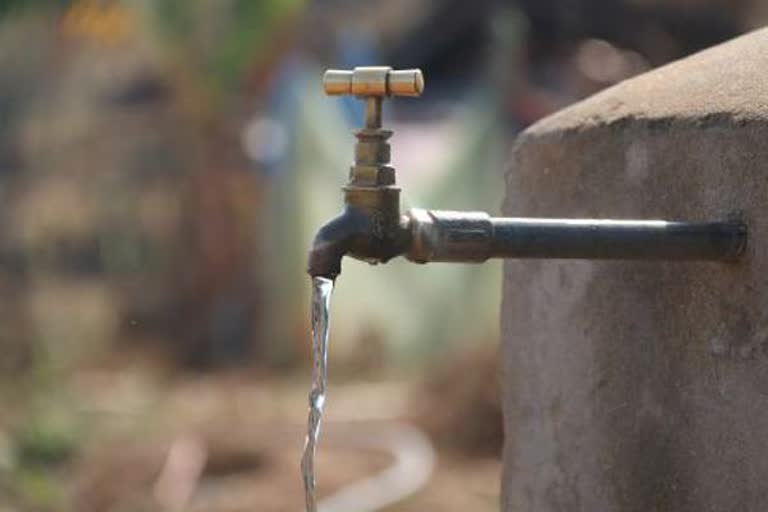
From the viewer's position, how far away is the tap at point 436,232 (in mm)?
1716

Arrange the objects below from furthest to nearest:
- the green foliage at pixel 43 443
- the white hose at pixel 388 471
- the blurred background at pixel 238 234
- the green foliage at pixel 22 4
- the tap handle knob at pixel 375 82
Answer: the blurred background at pixel 238 234 → the green foliage at pixel 43 443 → the white hose at pixel 388 471 → the green foliage at pixel 22 4 → the tap handle knob at pixel 375 82

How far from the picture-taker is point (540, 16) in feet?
40.3

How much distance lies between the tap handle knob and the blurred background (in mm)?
3408

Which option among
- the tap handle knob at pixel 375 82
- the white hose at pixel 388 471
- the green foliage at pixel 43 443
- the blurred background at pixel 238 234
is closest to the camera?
the tap handle knob at pixel 375 82

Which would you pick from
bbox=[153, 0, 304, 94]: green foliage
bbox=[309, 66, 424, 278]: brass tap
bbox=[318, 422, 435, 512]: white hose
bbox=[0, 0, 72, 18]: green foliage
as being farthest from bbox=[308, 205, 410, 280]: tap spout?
bbox=[153, 0, 304, 94]: green foliage

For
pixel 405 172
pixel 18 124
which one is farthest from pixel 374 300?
pixel 18 124

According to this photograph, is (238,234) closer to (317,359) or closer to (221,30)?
(221,30)

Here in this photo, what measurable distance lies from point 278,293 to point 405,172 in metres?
1.02

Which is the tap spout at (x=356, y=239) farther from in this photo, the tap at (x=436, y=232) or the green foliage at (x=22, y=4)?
the green foliage at (x=22, y=4)

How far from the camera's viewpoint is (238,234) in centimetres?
985

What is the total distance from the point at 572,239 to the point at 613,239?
4 cm

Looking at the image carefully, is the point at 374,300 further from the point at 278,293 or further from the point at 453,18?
the point at 453,18

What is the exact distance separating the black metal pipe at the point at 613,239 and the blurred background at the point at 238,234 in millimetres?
3443

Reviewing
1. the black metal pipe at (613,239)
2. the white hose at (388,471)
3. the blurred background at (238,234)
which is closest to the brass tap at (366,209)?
the black metal pipe at (613,239)
